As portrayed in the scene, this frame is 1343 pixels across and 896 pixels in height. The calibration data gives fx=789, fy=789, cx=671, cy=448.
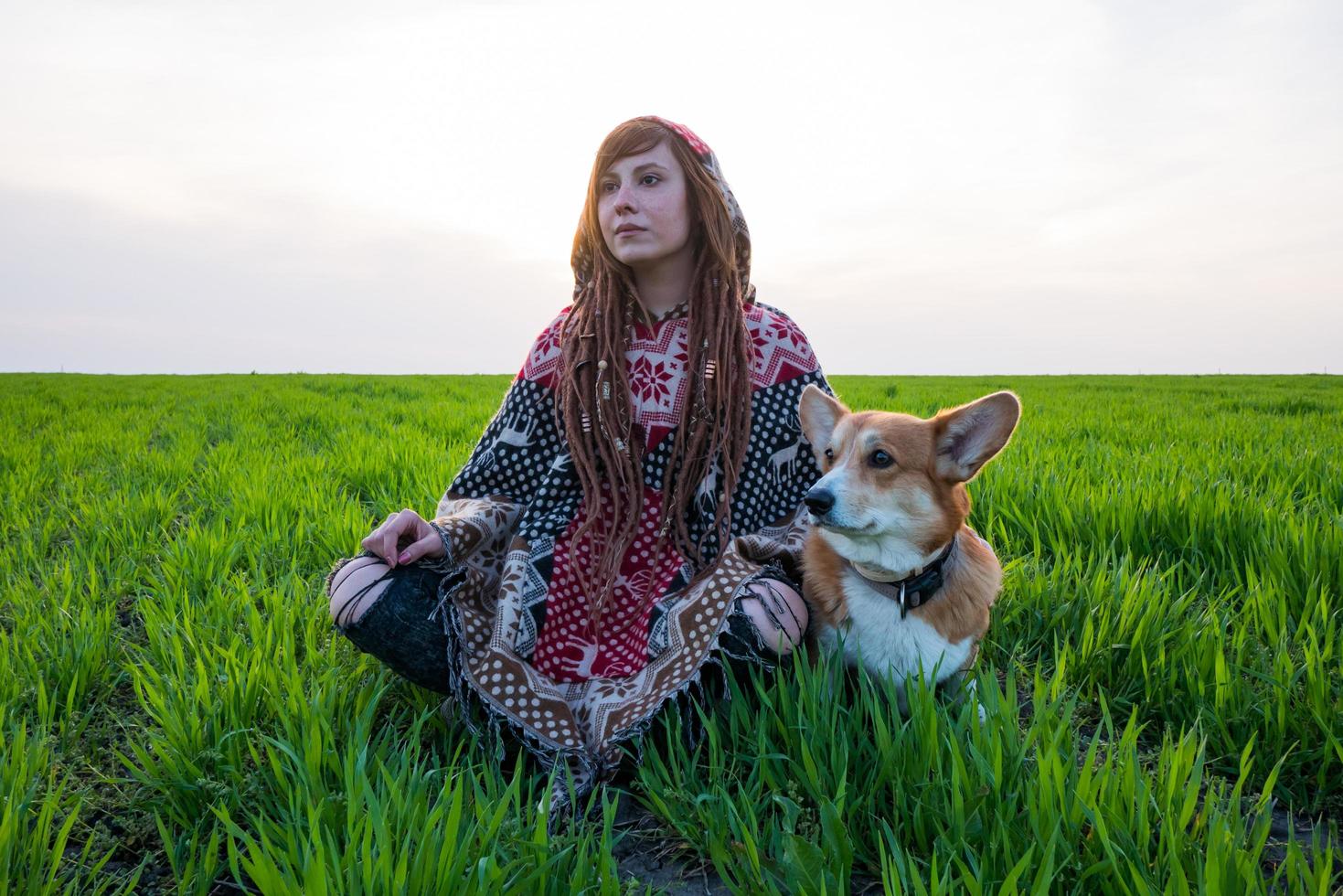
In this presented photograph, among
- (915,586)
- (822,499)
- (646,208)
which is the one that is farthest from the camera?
(646,208)

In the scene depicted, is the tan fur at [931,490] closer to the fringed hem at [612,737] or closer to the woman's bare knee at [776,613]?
the woman's bare knee at [776,613]

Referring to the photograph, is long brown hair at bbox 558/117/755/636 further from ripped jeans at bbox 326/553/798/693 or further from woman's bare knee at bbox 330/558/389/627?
woman's bare knee at bbox 330/558/389/627

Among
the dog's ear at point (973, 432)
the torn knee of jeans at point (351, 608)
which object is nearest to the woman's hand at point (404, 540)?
the torn knee of jeans at point (351, 608)

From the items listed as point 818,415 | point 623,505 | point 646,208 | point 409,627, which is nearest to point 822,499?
point 818,415

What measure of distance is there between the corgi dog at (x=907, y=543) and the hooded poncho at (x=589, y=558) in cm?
25

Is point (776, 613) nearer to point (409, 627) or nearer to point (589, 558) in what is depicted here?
point (589, 558)

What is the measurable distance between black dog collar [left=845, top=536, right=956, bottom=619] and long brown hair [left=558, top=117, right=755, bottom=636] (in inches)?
23.7

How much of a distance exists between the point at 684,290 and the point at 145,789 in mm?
2281

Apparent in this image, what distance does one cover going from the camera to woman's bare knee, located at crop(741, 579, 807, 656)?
2.28 meters

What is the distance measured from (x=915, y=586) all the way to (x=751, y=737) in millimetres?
630

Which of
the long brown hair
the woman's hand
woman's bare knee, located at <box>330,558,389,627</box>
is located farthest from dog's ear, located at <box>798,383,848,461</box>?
woman's bare knee, located at <box>330,558,389,627</box>

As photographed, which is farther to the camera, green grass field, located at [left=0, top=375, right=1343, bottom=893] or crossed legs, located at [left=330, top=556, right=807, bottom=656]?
crossed legs, located at [left=330, top=556, right=807, bottom=656]

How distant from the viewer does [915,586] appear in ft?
7.37

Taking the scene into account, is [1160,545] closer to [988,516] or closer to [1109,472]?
[988,516]
